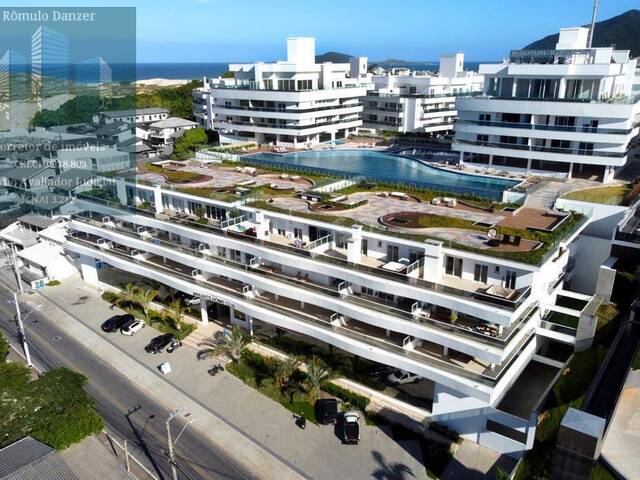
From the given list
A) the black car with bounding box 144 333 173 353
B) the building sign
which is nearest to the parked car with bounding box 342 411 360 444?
the building sign

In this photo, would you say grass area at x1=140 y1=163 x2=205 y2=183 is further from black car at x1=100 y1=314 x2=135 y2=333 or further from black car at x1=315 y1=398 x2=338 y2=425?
black car at x1=315 y1=398 x2=338 y2=425

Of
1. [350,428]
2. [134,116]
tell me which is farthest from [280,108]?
[350,428]

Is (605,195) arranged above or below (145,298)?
above

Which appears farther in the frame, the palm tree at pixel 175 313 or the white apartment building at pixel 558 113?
the white apartment building at pixel 558 113

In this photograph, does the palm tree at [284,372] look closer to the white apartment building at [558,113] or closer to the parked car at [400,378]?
the parked car at [400,378]

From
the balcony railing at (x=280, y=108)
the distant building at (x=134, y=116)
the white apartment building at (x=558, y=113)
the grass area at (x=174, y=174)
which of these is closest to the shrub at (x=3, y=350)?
the grass area at (x=174, y=174)

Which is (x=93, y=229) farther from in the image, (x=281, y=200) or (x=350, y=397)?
(x=350, y=397)

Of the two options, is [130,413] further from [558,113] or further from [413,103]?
[413,103]
